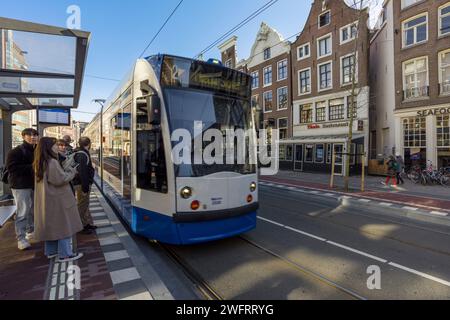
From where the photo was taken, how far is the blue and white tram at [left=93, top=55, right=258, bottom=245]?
376 cm

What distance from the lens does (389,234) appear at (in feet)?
18.2

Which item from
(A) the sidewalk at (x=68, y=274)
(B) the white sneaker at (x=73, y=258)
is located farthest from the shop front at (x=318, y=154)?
(B) the white sneaker at (x=73, y=258)

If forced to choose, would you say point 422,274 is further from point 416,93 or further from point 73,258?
point 416,93

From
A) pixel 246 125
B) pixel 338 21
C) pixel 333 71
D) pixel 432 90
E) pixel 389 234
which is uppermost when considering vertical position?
pixel 338 21

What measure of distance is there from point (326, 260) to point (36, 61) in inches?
280

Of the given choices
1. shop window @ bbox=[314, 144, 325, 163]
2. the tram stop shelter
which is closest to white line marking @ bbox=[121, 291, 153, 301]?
the tram stop shelter

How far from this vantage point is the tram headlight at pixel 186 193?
3.73m

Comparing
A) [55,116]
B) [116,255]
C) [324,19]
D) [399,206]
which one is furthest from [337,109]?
[116,255]

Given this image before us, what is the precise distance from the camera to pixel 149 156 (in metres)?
4.10

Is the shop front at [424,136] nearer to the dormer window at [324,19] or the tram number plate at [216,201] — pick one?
the dormer window at [324,19]

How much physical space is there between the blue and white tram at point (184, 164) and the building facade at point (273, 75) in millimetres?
19526

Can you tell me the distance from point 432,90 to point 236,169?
16.8 metres

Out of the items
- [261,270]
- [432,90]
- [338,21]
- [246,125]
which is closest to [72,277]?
[261,270]

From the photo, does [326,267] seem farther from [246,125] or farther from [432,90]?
[432,90]
